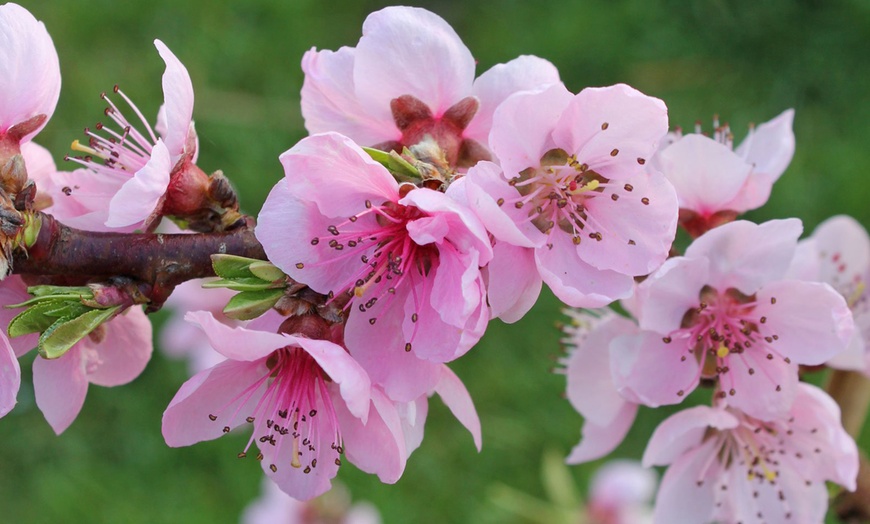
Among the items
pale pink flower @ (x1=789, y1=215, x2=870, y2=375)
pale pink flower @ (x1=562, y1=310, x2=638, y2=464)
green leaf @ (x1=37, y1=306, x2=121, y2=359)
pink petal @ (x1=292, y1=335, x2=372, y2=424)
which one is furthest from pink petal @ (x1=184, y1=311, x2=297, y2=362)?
pale pink flower @ (x1=789, y1=215, x2=870, y2=375)

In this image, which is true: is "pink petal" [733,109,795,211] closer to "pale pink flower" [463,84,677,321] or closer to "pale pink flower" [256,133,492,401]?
"pale pink flower" [463,84,677,321]

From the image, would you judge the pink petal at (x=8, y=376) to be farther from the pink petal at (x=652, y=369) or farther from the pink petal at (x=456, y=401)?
the pink petal at (x=652, y=369)

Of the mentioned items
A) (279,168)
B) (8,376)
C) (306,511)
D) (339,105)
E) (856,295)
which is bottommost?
(306,511)

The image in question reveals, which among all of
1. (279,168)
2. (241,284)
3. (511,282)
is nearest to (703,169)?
(511,282)

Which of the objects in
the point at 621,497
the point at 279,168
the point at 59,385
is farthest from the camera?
the point at 279,168

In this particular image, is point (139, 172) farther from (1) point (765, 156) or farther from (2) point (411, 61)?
(1) point (765, 156)

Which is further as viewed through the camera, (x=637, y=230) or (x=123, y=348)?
(x=123, y=348)

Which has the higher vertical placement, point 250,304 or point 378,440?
point 250,304
